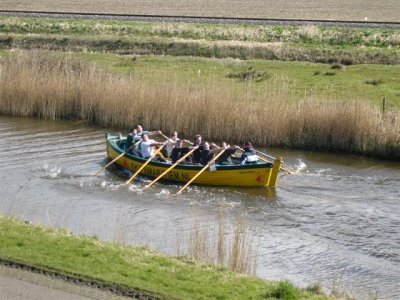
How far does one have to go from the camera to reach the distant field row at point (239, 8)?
230 ft

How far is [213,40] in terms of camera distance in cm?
4984

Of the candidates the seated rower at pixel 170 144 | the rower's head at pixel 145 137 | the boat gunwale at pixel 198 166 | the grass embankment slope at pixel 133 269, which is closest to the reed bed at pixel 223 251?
the grass embankment slope at pixel 133 269

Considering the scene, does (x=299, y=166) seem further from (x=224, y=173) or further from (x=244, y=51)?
(x=244, y=51)

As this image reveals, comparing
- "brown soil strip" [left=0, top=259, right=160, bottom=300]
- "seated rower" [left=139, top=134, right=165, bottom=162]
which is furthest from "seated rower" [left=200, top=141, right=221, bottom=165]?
"brown soil strip" [left=0, top=259, right=160, bottom=300]

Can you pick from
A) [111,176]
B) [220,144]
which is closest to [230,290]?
[111,176]

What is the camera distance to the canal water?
56.5 ft

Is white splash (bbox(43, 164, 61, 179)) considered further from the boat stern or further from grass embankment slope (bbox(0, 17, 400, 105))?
grass embankment slope (bbox(0, 17, 400, 105))

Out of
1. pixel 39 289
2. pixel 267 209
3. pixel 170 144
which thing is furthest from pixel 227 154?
pixel 39 289

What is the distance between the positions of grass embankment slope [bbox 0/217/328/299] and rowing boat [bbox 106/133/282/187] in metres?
9.54

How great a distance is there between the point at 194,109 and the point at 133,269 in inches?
687

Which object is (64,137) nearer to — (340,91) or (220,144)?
(220,144)

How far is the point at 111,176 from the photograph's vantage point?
88.3ft

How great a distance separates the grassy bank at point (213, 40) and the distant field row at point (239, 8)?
14734mm

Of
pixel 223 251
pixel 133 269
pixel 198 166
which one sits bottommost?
pixel 198 166
